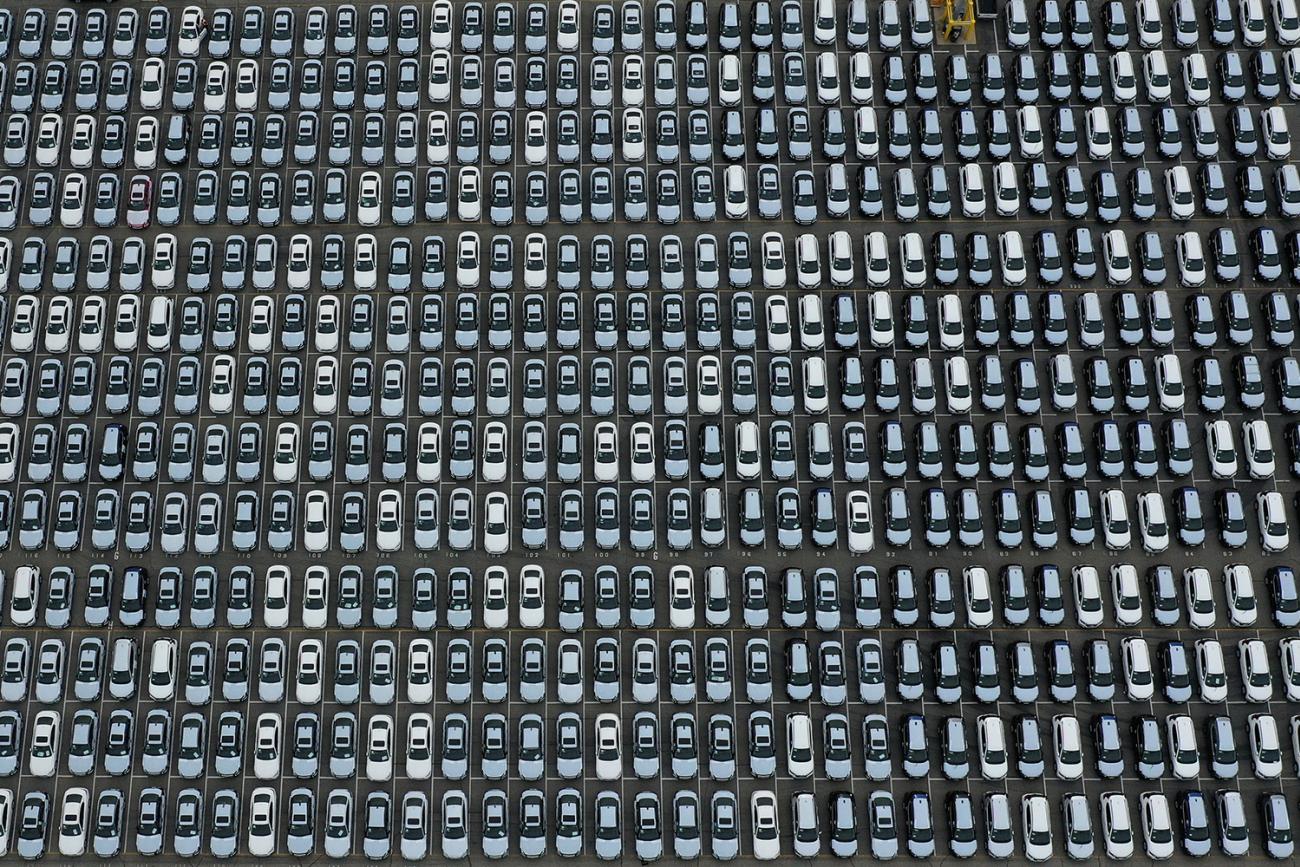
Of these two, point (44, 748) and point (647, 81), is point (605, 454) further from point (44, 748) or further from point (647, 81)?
point (44, 748)

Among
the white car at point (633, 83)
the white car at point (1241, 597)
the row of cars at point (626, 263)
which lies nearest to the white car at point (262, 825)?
the row of cars at point (626, 263)

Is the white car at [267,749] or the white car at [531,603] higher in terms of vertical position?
the white car at [531,603]

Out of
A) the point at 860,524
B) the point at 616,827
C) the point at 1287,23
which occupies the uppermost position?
the point at 1287,23

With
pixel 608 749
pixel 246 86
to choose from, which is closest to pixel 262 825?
pixel 608 749

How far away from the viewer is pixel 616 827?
192 feet

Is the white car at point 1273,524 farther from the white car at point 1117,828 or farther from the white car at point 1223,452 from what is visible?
the white car at point 1117,828

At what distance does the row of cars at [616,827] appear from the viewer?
58312mm

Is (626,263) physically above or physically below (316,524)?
above

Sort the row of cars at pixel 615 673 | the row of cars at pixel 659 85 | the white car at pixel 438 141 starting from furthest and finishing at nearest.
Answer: the row of cars at pixel 659 85, the white car at pixel 438 141, the row of cars at pixel 615 673

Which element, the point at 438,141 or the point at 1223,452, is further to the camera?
the point at 438,141

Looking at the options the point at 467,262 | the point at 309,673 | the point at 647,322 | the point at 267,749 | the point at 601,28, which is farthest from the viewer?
the point at 601,28

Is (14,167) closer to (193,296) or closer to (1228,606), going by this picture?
(193,296)

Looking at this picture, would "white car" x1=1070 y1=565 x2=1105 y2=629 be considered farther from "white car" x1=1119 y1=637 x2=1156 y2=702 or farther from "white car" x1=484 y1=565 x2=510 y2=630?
"white car" x1=484 y1=565 x2=510 y2=630

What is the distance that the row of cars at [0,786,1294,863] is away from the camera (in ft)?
191
